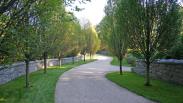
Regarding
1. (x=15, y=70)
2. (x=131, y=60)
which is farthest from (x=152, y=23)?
(x=131, y=60)

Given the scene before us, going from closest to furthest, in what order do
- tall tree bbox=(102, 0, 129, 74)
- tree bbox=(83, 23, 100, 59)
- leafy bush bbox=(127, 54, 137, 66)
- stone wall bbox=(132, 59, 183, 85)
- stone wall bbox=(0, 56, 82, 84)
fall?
1. stone wall bbox=(132, 59, 183, 85)
2. stone wall bbox=(0, 56, 82, 84)
3. tall tree bbox=(102, 0, 129, 74)
4. leafy bush bbox=(127, 54, 137, 66)
5. tree bbox=(83, 23, 100, 59)

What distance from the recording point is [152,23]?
1920cm

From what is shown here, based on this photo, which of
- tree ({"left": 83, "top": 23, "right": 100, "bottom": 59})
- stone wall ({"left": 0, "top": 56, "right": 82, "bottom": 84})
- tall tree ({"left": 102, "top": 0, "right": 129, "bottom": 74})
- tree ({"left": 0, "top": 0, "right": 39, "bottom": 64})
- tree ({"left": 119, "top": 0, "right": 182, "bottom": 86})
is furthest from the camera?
tree ({"left": 83, "top": 23, "right": 100, "bottom": 59})

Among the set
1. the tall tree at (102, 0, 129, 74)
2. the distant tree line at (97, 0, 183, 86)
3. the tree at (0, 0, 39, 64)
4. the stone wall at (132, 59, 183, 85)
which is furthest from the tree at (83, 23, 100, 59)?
the tree at (0, 0, 39, 64)

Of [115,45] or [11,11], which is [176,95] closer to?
[11,11]

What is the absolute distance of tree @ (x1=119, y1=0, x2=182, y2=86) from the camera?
18812mm

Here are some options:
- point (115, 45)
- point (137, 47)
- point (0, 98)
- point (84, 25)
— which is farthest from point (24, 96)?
point (84, 25)

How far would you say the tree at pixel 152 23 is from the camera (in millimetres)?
18812

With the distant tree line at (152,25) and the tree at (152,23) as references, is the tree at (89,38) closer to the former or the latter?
the distant tree line at (152,25)

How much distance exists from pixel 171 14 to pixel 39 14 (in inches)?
309

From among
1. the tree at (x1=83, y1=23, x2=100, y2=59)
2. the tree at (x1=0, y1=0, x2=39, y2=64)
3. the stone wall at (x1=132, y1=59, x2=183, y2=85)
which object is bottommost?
the stone wall at (x1=132, y1=59, x2=183, y2=85)

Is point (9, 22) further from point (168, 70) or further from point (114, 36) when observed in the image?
point (114, 36)

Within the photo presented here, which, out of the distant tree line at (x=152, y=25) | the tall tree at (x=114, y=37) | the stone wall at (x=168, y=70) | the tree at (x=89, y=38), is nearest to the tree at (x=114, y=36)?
the tall tree at (x=114, y=37)

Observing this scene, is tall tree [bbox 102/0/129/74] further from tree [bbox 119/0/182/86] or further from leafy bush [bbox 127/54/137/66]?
leafy bush [bbox 127/54/137/66]
